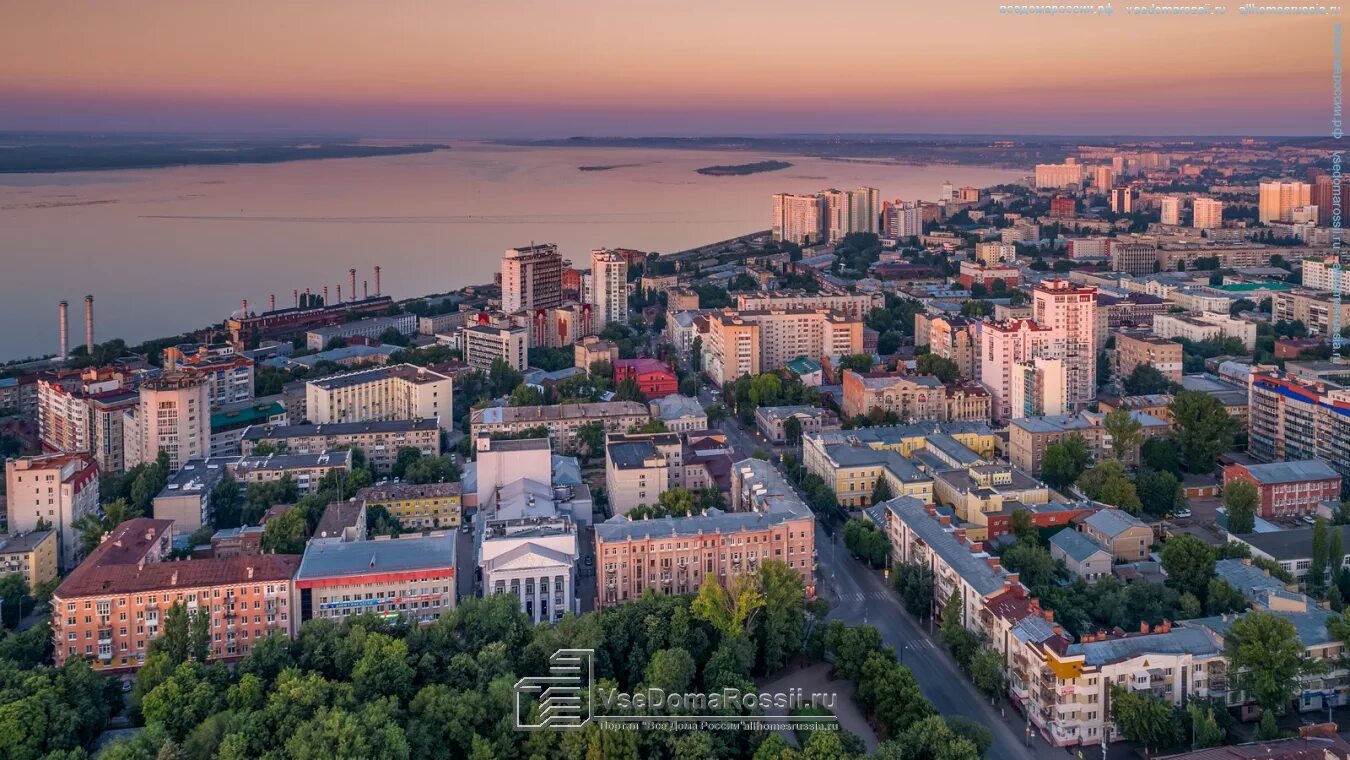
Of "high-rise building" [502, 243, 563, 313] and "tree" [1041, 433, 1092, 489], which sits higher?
"high-rise building" [502, 243, 563, 313]

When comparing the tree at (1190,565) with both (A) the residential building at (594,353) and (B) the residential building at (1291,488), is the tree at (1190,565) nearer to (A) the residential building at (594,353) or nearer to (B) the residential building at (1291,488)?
(B) the residential building at (1291,488)

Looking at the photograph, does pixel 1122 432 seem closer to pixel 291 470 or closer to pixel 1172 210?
pixel 291 470

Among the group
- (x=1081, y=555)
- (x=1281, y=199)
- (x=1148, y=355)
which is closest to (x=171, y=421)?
(x=1081, y=555)

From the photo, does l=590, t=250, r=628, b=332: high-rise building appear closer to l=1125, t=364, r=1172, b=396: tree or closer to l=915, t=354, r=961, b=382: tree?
l=915, t=354, r=961, b=382: tree

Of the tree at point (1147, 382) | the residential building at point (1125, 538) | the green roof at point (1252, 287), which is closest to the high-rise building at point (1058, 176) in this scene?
the green roof at point (1252, 287)

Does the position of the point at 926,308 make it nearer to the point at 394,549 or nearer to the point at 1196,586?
the point at 1196,586

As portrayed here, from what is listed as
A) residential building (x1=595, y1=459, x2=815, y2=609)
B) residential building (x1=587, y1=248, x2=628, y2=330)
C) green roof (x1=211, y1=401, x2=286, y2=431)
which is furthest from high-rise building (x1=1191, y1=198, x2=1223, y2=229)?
residential building (x1=595, y1=459, x2=815, y2=609)
